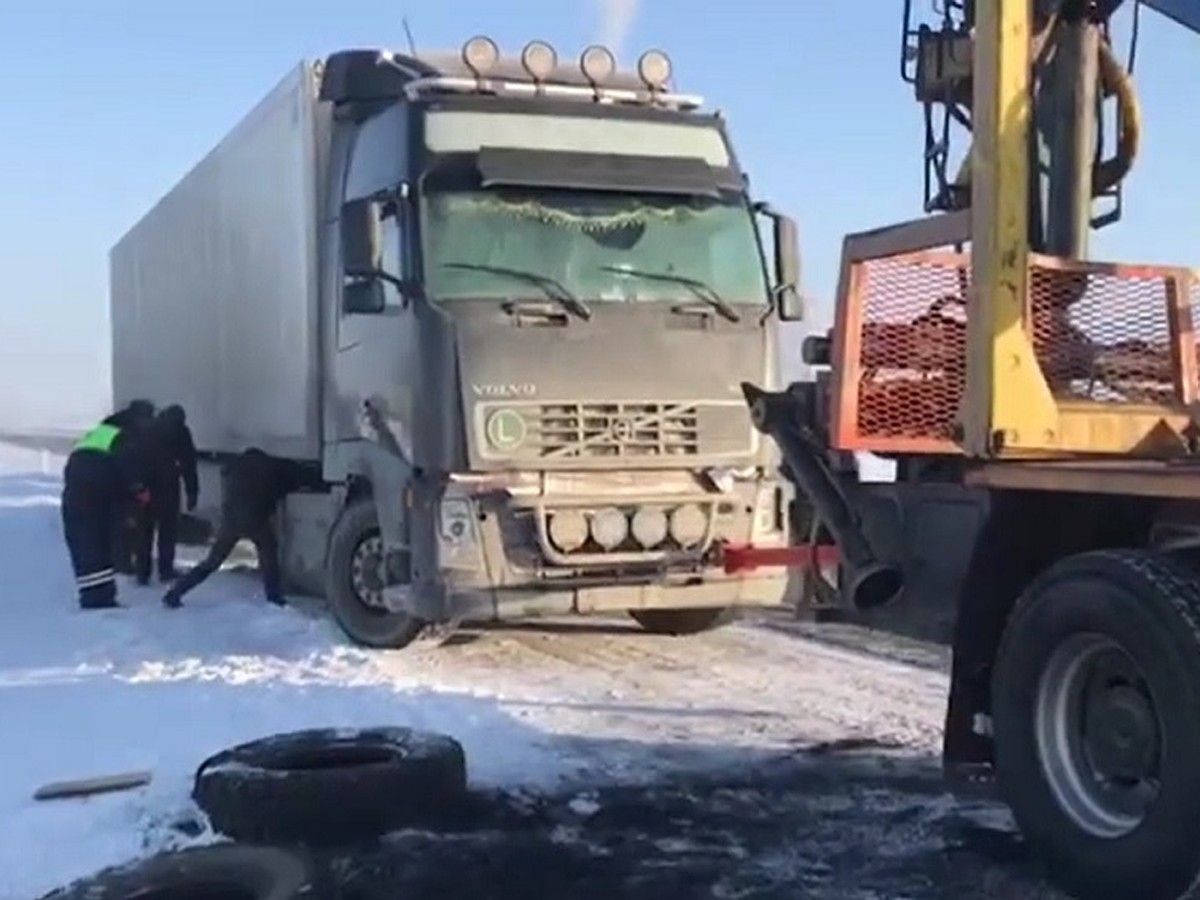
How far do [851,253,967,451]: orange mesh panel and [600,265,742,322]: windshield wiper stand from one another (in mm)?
3432

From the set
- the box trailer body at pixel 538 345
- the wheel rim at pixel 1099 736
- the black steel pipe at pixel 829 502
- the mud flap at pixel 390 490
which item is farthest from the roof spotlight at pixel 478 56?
the wheel rim at pixel 1099 736

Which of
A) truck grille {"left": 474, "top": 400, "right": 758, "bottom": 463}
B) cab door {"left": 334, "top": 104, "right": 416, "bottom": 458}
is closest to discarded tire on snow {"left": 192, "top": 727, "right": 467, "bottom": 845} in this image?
truck grille {"left": 474, "top": 400, "right": 758, "bottom": 463}

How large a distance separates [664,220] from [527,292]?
99cm

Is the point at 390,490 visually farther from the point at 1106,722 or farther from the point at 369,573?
the point at 1106,722

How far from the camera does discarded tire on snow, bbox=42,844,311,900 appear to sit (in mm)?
5160

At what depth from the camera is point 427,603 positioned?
922cm

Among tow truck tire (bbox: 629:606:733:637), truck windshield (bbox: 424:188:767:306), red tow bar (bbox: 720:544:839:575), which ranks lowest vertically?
tow truck tire (bbox: 629:606:733:637)

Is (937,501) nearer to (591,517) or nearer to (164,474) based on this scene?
(591,517)

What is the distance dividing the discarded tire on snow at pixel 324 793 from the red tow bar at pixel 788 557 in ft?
5.19

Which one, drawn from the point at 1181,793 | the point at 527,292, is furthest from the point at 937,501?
the point at 527,292

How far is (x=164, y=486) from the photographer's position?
14.5 meters

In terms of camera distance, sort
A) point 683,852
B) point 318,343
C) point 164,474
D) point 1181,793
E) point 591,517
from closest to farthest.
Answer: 1. point 1181,793
2. point 683,852
3. point 591,517
4. point 318,343
5. point 164,474

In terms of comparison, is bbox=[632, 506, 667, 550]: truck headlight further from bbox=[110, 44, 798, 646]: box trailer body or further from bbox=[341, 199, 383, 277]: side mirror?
bbox=[341, 199, 383, 277]: side mirror

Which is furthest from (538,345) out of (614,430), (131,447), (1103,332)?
(131,447)
